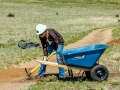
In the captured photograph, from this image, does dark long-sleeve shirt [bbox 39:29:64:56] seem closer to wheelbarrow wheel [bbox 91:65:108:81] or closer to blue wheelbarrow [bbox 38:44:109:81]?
blue wheelbarrow [bbox 38:44:109:81]

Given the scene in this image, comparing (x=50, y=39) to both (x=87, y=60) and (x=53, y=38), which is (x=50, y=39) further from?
(x=87, y=60)

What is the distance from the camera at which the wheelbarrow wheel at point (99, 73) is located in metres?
9.02

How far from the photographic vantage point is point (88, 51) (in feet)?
28.7

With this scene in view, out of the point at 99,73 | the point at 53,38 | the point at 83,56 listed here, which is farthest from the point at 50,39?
the point at 99,73

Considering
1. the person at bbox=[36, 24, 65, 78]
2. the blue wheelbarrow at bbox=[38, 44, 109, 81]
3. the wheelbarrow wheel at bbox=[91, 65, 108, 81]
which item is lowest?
the wheelbarrow wheel at bbox=[91, 65, 108, 81]

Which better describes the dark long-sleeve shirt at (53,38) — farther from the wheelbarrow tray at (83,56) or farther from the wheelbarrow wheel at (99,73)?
the wheelbarrow wheel at (99,73)

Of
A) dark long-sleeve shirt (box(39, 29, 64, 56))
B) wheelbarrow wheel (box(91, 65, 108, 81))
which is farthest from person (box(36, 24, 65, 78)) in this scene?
wheelbarrow wheel (box(91, 65, 108, 81))

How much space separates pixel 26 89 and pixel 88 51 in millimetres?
1881

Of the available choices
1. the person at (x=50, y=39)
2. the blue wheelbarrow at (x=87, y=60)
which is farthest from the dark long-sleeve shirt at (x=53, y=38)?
the blue wheelbarrow at (x=87, y=60)

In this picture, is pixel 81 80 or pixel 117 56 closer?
pixel 81 80

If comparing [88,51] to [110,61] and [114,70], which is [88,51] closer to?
[114,70]

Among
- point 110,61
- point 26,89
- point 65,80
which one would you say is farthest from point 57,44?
point 110,61

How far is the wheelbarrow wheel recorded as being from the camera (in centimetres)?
902

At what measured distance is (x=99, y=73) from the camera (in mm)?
9062
